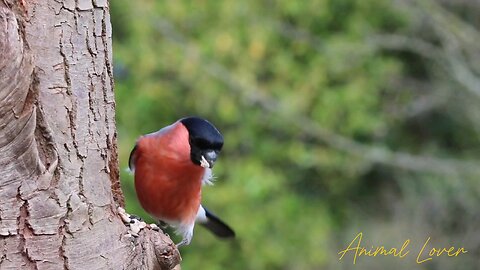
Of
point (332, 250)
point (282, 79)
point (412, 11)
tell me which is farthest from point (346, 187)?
point (412, 11)

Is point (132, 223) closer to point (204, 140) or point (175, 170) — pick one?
point (204, 140)

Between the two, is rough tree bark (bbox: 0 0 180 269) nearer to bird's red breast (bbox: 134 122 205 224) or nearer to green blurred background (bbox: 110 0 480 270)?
bird's red breast (bbox: 134 122 205 224)

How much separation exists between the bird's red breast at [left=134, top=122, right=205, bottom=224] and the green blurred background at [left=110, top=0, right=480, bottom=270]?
2708 mm

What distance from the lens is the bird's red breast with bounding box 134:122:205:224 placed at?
3.34 metres

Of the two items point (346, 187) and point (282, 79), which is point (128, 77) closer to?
point (282, 79)

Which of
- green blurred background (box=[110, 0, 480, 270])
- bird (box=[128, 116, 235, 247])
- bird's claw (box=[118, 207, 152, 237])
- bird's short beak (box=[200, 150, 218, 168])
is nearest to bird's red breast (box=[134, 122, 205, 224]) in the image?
bird (box=[128, 116, 235, 247])

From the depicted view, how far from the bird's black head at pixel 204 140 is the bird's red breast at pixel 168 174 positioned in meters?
0.06

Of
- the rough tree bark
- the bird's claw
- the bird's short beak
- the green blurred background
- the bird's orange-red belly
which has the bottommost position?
the green blurred background

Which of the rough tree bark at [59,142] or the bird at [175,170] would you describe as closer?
the rough tree bark at [59,142]

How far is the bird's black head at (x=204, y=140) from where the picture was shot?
309 cm

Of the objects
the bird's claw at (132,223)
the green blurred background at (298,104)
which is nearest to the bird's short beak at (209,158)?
the bird's claw at (132,223)

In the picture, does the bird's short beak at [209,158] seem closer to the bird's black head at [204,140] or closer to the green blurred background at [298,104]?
the bird's black head at [204,140]

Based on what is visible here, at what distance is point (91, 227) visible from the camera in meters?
2.27

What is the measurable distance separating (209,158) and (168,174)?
1.05 ft
